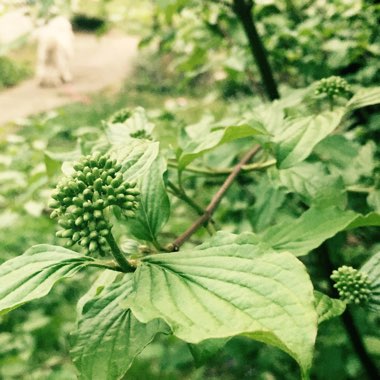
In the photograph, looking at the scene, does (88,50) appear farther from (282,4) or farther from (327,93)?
(327,93)

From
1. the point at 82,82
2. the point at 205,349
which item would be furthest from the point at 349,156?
the point at 82,82

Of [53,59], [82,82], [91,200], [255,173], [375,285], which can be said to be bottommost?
[82,82]

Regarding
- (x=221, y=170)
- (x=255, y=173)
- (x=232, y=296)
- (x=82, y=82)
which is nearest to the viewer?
(x=232, y=296)

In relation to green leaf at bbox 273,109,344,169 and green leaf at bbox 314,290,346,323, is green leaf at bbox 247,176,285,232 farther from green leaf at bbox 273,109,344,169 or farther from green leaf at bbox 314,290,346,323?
green leaf at bbox 314,290,346,323

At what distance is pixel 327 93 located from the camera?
133 centimetres

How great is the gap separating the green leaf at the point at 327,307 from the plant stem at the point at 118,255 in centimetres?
37

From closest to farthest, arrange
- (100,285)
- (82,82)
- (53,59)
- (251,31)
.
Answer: (100,285) → (251,31) → (82,82) → (53,59)

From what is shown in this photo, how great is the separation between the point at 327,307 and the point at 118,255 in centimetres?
42

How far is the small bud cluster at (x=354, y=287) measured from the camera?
3.45 ft

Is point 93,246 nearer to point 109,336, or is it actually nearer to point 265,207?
point 109,336

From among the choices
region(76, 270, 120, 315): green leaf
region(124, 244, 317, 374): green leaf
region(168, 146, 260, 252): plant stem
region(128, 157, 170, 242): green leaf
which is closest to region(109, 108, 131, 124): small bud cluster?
region(168, 146, 260, 252): plant stem

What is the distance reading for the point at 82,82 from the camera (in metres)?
15.8

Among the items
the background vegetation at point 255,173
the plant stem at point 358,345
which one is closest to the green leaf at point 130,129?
the background vegetation at point 255,173

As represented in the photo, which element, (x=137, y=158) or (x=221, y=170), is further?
(x=221, y=170)
